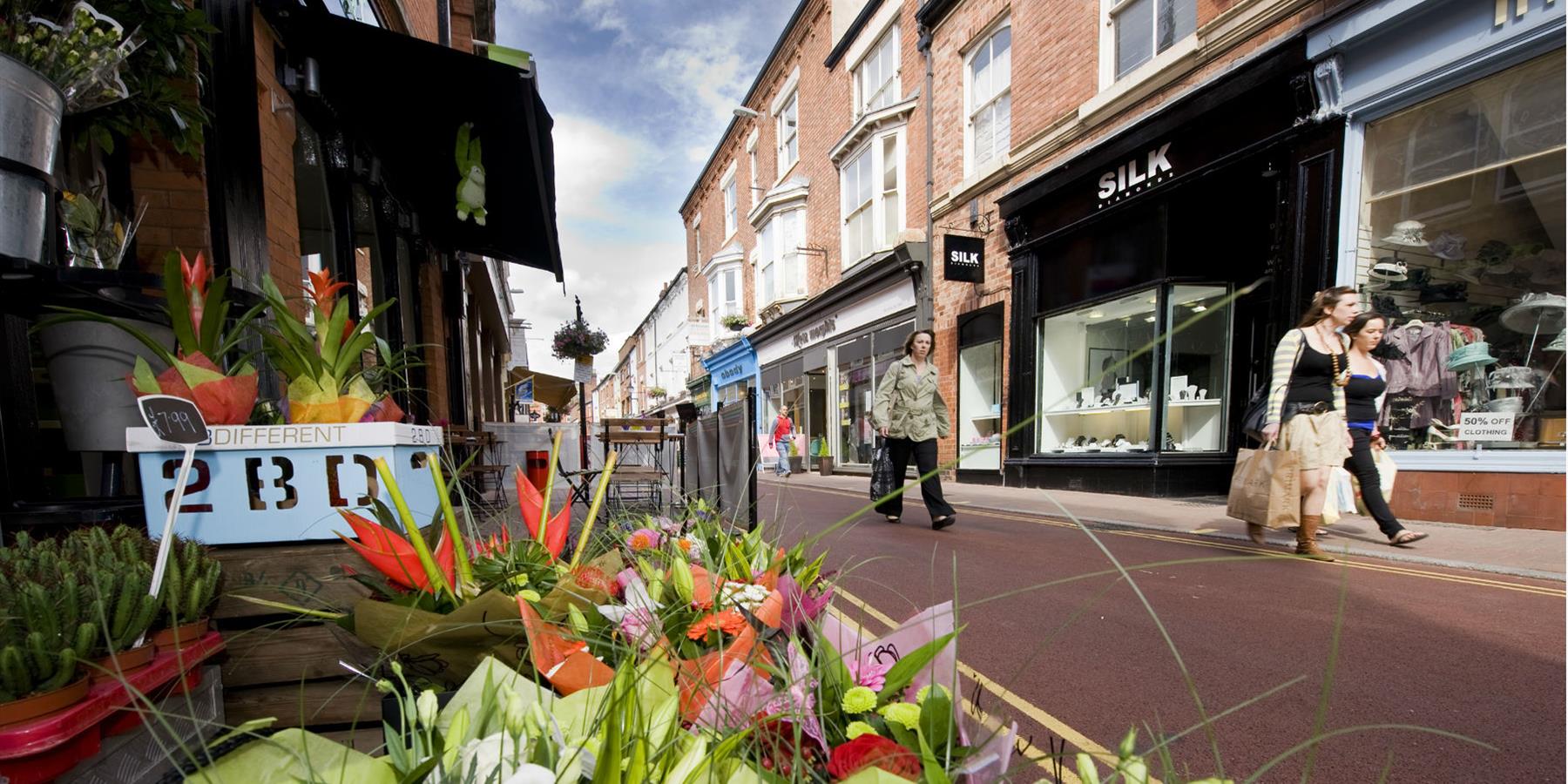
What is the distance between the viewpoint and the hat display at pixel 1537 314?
435 centimetres

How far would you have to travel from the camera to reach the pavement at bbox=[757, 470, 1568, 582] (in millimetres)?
3467

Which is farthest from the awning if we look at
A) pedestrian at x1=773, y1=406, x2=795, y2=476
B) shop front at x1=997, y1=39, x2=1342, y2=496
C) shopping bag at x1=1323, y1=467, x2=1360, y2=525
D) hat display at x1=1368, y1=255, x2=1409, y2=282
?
hat display at x1=1368, y1=255, x2=1409, y2=282

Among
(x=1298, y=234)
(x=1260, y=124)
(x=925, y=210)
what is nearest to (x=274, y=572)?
(x=1298, y=234)

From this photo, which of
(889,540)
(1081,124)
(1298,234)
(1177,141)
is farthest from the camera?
(1081,124)

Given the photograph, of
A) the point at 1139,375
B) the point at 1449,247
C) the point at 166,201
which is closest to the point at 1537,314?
the point at 1449,247

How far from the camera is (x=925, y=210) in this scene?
33.8 feet

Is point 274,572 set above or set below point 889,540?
above

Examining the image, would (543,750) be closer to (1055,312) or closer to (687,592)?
(687,592)

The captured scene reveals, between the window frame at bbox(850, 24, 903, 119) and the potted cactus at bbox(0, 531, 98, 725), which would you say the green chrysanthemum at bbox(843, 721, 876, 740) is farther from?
the window frame at bbox(850, 24, 903, 119)

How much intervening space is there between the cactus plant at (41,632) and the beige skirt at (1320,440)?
197 inches

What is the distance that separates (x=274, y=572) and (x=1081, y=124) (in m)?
8.72

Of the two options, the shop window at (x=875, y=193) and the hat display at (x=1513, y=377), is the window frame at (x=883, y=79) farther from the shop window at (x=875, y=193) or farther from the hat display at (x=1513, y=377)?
the hat display at (x=1513, y=377)

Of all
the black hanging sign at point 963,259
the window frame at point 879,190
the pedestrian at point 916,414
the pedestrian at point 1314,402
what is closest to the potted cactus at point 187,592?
the pedestrian at point 916,414

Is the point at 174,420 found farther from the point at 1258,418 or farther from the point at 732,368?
the point at 732,368
